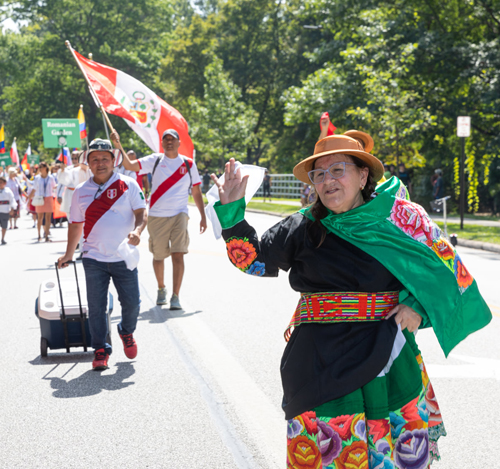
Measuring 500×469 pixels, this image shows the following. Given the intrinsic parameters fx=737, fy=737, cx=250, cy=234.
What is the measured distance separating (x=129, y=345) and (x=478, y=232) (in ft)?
44.3

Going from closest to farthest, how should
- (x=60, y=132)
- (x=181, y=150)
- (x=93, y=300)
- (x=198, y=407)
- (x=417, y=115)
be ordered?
(x=198, y=407) → (x=93, y=300) → (x=181, y=150) → (x=417, y=115) → (x=60, y=132)

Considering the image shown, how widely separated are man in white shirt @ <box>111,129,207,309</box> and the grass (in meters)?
9.13

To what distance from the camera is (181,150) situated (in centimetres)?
949

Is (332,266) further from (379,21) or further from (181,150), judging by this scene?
(379,21)

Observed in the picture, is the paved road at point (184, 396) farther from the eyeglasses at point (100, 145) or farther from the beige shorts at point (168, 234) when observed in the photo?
the eyeglasses at point (100, 145)

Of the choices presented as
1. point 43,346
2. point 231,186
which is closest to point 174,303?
point 43,346

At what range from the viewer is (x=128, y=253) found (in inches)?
227

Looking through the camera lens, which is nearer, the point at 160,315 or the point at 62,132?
the point at 160,315

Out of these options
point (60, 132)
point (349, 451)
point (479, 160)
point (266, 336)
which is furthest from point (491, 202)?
point (349, 451)

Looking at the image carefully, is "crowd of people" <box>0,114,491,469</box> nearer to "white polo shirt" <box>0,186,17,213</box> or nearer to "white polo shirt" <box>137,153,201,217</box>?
"white polo shirt" <box>137,153,201,217</box>

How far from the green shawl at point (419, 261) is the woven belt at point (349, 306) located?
71 millimetres

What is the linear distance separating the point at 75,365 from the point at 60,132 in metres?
25.0

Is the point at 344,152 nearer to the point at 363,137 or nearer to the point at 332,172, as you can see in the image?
the point at 332,172

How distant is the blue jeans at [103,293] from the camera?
5.77 meters
